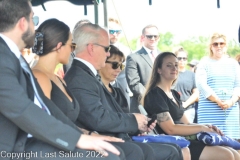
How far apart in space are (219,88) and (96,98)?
3629 mm

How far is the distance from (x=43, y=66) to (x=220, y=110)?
423 centimetres

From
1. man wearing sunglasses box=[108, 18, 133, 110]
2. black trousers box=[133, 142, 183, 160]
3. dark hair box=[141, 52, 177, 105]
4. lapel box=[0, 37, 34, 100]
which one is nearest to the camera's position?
lapel box=[0, 37, 34, 100]

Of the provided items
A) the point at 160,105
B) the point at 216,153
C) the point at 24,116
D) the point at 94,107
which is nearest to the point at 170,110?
the point at 160,105

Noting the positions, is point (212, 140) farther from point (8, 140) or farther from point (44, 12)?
point (8, 140)

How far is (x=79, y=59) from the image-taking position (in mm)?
4383

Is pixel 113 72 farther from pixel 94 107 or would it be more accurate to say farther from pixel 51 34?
pixel 51 34

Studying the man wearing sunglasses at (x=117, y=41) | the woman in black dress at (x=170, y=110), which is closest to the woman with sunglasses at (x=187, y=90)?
the man wearing sunglasses at (x=117, y=41)

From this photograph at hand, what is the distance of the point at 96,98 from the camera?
13.6 ft

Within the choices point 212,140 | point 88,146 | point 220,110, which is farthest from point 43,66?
point 220,110

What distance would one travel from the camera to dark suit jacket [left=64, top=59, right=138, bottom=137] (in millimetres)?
4113

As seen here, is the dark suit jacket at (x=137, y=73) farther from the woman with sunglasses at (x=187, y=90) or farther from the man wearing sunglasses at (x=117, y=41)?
the woman with sunglasses at (x=187, y=90)

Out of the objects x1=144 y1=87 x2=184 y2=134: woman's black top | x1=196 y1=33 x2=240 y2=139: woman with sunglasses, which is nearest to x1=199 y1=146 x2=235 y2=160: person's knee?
x1=144 y1=87 x2=184 y2=134: woman's black top

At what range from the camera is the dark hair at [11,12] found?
2910mm

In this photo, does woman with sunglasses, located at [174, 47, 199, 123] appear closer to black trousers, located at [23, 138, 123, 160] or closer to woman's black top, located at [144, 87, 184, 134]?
woman's black top, located at [144, 87, 184, 134]
